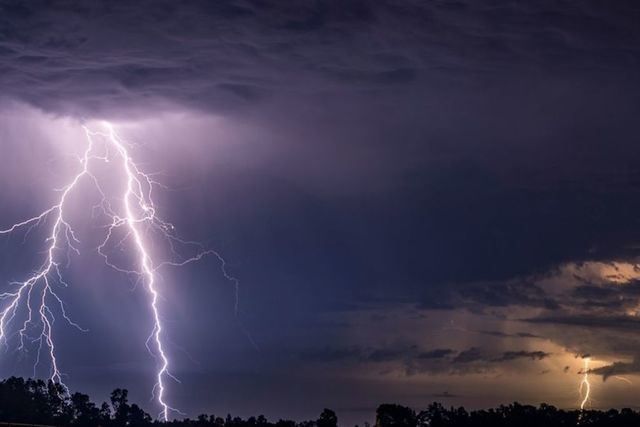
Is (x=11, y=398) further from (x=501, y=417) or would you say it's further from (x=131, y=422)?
(x=501, y=417)

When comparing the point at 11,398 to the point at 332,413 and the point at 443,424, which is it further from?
the point at 443,424

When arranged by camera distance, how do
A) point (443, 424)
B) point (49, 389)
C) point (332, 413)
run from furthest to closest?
point (49, 389)
point (443, 424)
point (332, 413)

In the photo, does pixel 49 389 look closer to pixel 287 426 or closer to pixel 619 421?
pixel 287 426

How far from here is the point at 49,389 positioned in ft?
327

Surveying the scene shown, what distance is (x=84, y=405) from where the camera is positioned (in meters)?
97.4

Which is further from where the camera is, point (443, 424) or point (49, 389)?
point (49, 389)

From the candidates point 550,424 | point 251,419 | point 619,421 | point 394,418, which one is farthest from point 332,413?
point 619,421

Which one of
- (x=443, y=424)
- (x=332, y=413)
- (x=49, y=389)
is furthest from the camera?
(x=49, y=389)

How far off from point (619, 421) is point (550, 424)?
6.94 metres

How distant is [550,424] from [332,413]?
20.1m

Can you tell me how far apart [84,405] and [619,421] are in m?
44.6

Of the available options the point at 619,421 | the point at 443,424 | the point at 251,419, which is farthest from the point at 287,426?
the point at 619,421

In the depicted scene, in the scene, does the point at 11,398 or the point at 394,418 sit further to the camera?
the point at 11,398

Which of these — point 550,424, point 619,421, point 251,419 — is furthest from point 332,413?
point 619,421
